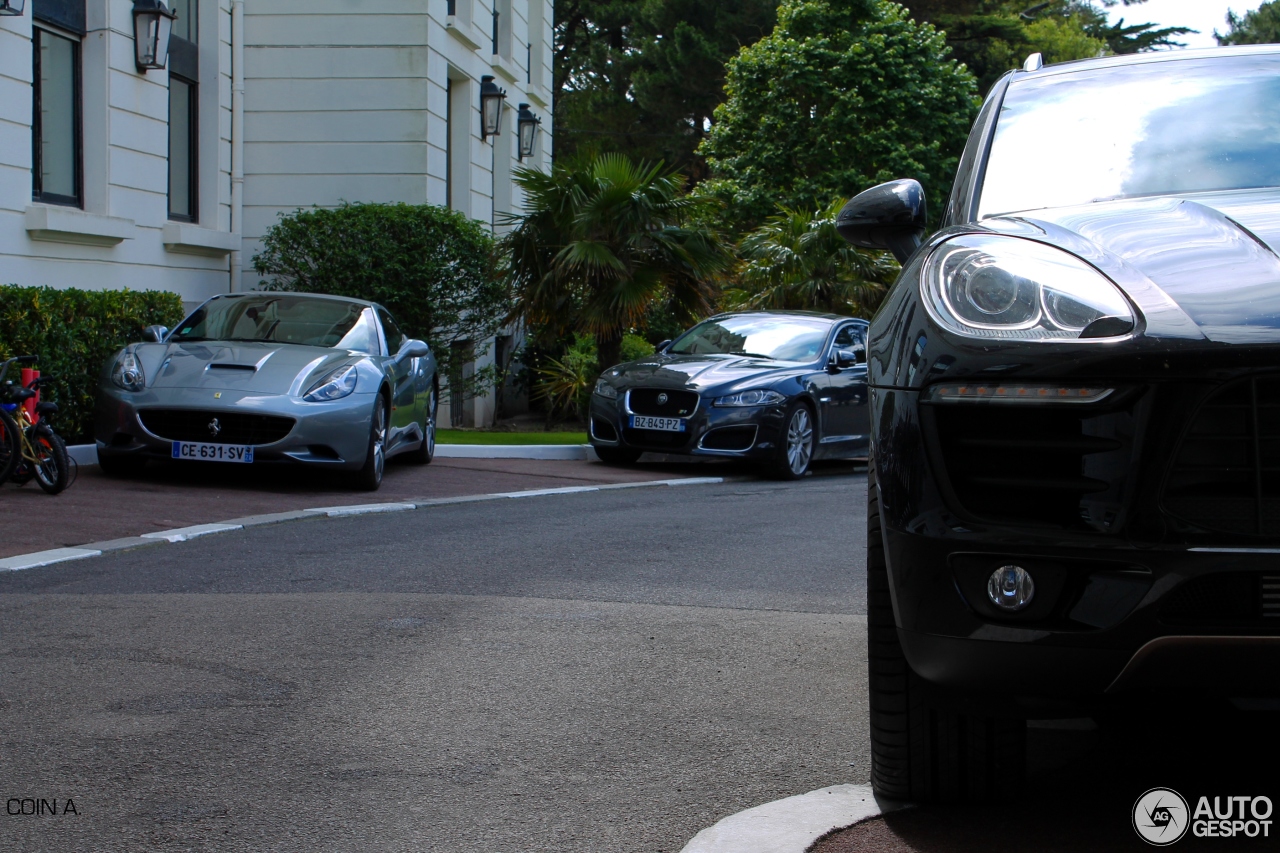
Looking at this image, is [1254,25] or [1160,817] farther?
[1254,25]

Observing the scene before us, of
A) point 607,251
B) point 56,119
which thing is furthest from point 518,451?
point 56,119

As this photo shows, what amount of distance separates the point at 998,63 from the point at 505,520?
36930mm

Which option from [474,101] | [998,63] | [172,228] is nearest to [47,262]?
[172,228]

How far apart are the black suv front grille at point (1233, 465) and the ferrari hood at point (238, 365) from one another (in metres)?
7.66

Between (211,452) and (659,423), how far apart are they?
4083mm

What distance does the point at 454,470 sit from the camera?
11602mm

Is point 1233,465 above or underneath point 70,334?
underneath

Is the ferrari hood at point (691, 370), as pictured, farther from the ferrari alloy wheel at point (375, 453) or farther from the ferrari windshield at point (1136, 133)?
the ferrari windshield at point (1136, 133)

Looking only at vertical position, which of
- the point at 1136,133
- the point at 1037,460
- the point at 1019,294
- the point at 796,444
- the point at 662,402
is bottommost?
the point at 796,444

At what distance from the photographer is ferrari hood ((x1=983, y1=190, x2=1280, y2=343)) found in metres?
2.40

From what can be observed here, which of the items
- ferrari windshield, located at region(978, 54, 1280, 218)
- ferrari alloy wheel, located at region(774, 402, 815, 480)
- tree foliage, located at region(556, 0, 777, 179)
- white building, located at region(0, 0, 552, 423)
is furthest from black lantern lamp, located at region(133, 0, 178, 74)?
tree foliage, located at region(556, 0, 777, 179)

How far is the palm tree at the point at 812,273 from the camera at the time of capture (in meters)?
19.5

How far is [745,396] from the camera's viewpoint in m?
12.0

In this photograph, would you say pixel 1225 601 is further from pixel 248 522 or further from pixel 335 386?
pixel 335 386
